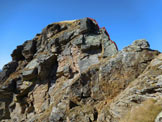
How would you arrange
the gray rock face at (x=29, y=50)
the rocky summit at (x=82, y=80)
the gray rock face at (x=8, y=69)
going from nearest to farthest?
the rocky summit at (x=82, y=80), the gray rock face at (x=29, y=50), the gray rock face at (x=8, y=69)

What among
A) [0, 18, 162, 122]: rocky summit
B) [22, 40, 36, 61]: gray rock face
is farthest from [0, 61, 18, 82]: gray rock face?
[22, 40, 36, 61]: gray rock face

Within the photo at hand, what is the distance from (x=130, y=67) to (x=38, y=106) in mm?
23379

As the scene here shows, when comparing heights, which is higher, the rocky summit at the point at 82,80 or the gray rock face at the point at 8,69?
the gray rock face at the point at 8,69

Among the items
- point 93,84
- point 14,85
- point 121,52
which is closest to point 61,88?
point 93,84

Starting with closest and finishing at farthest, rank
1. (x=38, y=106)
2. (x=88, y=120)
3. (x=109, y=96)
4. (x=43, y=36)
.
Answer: (x=88, y=120) → (x=109, y=96) → (x=38, y=106) → (x=43, y=36)

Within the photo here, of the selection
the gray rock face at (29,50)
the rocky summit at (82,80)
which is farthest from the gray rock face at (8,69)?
the gray rock face at (29,50)

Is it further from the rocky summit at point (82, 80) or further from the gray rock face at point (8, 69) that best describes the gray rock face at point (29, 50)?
the gray rock face at point (8, 69)

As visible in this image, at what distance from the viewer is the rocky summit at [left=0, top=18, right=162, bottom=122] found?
1384cm

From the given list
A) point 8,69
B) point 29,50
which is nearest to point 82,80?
point 29,50

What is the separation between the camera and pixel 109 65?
1997 cm

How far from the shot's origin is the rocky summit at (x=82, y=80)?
1384 cm

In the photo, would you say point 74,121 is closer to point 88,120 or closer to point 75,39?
point 88,120

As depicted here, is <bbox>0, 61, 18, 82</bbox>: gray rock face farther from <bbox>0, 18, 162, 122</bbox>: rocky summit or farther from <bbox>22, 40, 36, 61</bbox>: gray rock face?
<bbox>22, 40, 36, 61</bbox>: gray rock face

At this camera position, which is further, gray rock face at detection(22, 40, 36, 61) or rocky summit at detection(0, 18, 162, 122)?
gray rock face at detection(22, 40, 36, 61)
